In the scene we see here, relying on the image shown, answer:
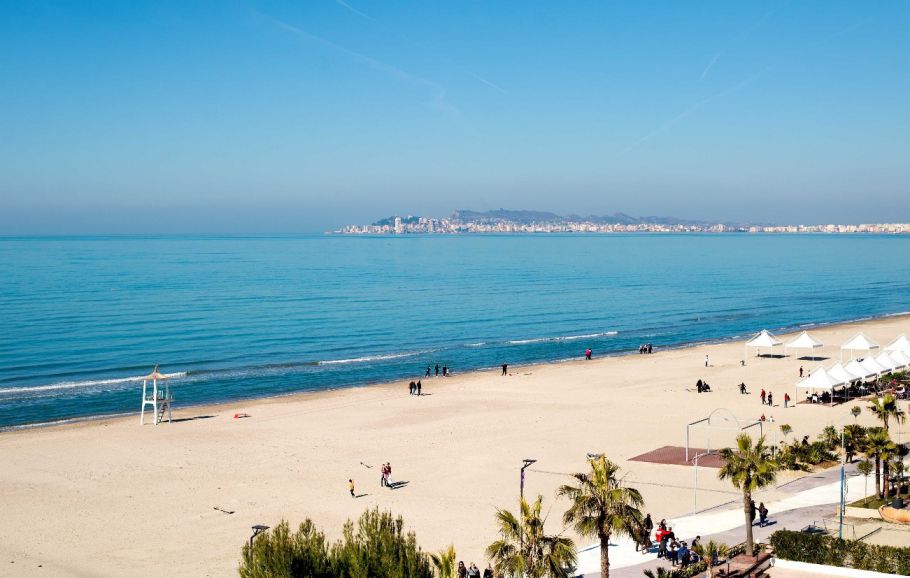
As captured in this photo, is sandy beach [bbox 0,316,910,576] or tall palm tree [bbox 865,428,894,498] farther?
tall palm tree [bbox 865,428,894,498]

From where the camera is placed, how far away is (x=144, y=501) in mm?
27797

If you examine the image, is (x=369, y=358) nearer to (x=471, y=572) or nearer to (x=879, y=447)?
(x=879, y=447)

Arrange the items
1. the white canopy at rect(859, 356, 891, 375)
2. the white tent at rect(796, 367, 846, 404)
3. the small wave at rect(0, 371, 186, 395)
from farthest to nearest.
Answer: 1. the small wave at rect(0, 371, 186, 395)
2. the white canopy at rect(859, 356, 891, 375)
3. the white tent at rect(796, 367, 846, 404)

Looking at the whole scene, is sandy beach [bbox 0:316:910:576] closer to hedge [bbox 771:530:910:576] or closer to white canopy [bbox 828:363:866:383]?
white canopy [bbox 828:363:866:383]

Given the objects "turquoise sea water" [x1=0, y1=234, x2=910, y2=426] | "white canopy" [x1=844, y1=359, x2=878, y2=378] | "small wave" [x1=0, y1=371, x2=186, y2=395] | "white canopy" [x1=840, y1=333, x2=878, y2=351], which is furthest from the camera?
"turquoise sea water" [x1=0, y1=234, x2=910, y2=426]

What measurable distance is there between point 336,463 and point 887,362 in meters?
30.3

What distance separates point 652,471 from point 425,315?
55028 millimetres

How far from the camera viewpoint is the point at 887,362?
151 feet

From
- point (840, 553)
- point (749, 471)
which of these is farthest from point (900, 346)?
point (749, 471)

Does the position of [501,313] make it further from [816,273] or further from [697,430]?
[816,273]

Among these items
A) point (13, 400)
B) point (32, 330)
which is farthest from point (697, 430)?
point (32, 330)

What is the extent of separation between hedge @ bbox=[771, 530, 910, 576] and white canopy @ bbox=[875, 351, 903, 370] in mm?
27099

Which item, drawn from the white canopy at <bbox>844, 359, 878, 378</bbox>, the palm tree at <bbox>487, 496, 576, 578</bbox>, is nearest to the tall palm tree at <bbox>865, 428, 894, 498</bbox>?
the palm tree at <bbox>487, 496, 576, 578</bbox>

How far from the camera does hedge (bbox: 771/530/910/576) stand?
19.2 meters
